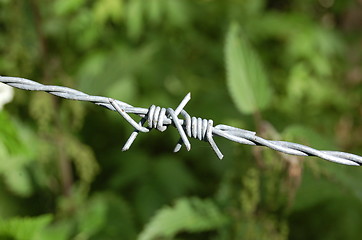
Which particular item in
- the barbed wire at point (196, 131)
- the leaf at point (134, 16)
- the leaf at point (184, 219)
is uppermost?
the leaf at point (134, 16)

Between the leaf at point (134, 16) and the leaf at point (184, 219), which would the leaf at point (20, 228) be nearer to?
the leaf at point (184, 219)

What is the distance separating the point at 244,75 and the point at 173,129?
40.8 inches

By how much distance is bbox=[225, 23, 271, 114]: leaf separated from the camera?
5.01 feet

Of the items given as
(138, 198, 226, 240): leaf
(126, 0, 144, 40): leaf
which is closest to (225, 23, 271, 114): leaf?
(138, 198, 226, 240): leaf

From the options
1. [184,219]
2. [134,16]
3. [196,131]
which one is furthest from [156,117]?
[134,16]

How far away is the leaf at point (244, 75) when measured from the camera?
1.53 m

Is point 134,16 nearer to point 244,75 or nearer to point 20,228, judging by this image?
point 244,75

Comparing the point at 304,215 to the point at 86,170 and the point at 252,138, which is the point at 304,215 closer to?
the point at 86,170

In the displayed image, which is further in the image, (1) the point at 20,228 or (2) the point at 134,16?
(2) the point at 134,16

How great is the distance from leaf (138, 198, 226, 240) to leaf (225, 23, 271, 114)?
13.8 inches

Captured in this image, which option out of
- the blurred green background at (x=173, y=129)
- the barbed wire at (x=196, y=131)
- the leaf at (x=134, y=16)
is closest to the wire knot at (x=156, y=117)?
the barbed wire at (x=196, y=131)

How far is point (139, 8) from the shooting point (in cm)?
245

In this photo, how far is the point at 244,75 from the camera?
1.55 meters

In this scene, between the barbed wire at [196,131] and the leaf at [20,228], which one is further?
the leaf at [20,228]
